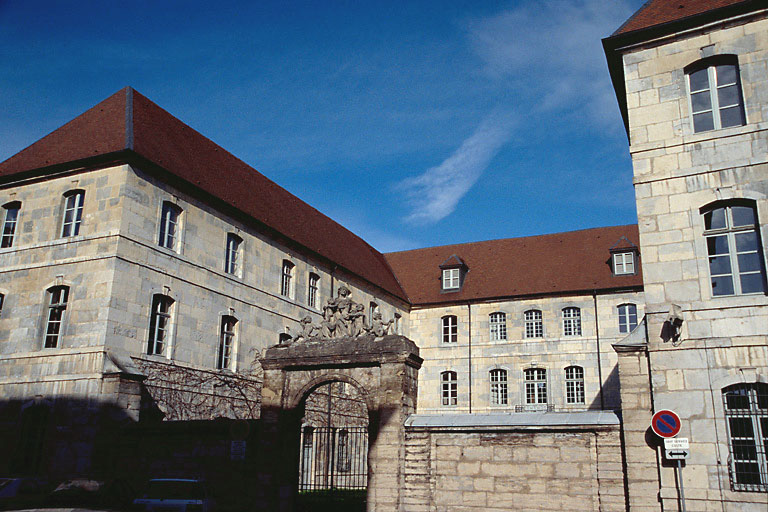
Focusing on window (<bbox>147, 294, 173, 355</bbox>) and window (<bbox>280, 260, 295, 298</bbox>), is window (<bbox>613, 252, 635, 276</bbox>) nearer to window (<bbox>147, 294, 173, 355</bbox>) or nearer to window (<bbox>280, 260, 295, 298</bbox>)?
window (<bbox>280, 260, 295, 298</bbox>)

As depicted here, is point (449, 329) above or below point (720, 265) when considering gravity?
above

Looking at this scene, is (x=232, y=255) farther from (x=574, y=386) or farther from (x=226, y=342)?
(x=574, y=386)

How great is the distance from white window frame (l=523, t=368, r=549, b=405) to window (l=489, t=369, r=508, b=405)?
3.26ft

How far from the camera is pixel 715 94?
13156mm

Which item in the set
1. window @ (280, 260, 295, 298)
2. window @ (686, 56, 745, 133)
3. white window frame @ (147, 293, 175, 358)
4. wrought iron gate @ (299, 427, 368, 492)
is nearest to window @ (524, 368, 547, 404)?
wrought iron gate @ (299, 427, 368, 492)

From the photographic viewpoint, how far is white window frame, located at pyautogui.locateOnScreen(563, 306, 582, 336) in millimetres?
30547

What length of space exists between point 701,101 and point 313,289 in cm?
1756

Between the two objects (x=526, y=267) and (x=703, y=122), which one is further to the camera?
(x=526, y=267)

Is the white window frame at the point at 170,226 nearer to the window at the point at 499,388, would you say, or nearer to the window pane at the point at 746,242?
the window pane at the point at 746,242

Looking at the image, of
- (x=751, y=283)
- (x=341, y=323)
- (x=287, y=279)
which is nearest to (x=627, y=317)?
(x=287, y=279)

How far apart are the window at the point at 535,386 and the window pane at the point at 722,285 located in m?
18.8

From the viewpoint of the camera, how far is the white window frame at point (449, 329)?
33.1m

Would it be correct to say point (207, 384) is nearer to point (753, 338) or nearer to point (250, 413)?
point (250, 413)

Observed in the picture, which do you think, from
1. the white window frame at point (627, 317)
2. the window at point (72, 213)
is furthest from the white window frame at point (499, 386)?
the window at point (72, 213)
